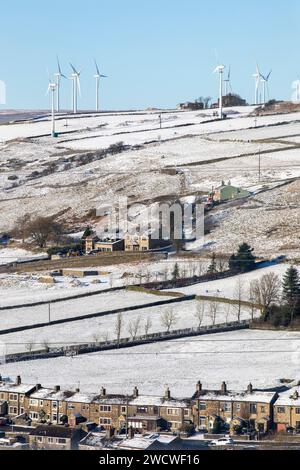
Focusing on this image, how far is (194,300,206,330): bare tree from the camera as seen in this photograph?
2264cm

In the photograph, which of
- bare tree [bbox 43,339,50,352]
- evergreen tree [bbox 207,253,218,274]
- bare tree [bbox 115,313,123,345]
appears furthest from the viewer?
evergreen tree [bbox 207,253,218,274]

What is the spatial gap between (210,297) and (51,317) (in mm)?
3866

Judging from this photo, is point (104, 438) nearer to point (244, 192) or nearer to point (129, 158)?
point (244, 192)

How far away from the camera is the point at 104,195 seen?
44.1 meters

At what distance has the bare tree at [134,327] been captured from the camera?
21578 mm

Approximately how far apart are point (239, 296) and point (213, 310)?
1.29 meters

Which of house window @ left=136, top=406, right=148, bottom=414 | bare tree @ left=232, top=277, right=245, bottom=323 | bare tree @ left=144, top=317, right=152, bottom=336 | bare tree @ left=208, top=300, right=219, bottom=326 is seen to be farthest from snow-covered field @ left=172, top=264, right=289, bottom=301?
house window @ left=136, top=406, right=148, bottom=414

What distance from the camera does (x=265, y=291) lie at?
24250 mm

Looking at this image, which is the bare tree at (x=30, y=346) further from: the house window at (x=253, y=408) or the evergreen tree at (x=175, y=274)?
the house window at (x=253, y=408)

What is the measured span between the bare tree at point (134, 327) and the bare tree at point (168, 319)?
21.6 inches

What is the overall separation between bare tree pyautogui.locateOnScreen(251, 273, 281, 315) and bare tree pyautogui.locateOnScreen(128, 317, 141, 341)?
277 centimetres

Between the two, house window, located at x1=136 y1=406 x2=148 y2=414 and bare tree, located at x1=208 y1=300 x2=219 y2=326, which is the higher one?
house window, located at x1=136 y1=406 x2=148 y2=414

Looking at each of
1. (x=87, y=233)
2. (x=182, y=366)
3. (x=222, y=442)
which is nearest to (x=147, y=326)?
(x=182, y=366)

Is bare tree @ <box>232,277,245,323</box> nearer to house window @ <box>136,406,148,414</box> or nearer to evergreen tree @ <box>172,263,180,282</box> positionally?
evergreen tree @ <box>172,263,180,282</box>
